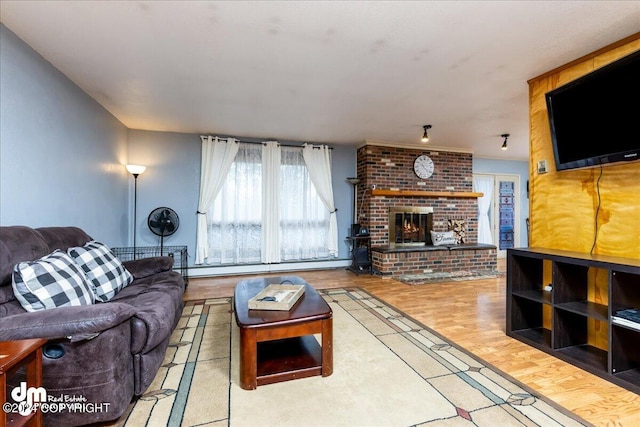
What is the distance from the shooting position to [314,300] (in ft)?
6.74

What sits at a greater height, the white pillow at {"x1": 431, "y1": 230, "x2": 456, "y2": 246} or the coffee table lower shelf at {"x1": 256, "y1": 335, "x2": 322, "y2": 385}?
the white pillow at {"x1": 431, "y1": 230, "x2": 456, "y2": 246}

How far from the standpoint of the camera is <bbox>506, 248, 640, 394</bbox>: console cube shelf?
179cm

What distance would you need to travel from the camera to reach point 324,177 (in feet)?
16.8

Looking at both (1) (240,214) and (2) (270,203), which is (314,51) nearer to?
(2) (270,203)

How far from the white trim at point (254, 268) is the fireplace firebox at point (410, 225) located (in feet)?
3.88

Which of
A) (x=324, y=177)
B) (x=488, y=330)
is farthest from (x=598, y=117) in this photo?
(x=324, y=177)

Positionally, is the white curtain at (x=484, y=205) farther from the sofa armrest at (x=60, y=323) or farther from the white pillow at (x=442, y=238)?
the sofa armrest at (x=60, y=323)

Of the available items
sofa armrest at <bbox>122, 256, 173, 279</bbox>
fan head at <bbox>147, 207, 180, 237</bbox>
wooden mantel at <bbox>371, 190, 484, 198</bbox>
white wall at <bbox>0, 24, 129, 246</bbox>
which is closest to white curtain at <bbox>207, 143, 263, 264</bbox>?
fan head at <bbox>147, 207, 180, 237</bbox>

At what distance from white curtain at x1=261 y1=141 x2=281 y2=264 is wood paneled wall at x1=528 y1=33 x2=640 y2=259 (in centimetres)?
344

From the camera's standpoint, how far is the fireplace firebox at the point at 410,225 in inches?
204

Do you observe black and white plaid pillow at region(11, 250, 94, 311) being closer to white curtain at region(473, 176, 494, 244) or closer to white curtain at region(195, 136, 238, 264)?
white curtain at region(195, 136, 238, 264)

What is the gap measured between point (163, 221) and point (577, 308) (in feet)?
14.9

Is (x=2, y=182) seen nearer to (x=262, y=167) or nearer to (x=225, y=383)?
(x=225, y=383)

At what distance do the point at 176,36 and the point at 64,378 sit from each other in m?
2.09
